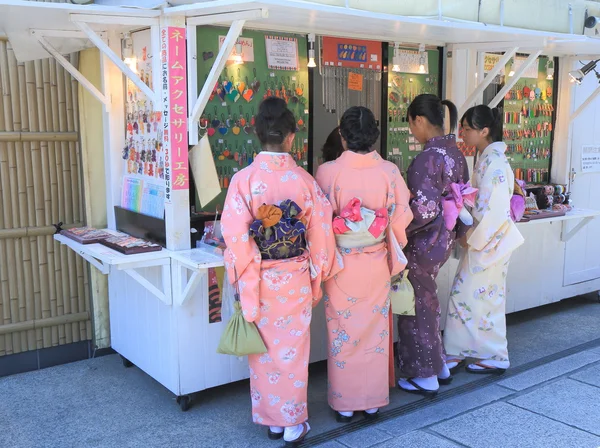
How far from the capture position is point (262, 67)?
13.5 feet

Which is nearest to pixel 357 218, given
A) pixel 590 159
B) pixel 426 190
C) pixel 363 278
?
pixel 363 278

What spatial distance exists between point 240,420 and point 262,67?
2.17 metres

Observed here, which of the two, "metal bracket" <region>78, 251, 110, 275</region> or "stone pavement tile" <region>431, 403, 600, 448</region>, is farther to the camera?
"metal bracket" <region>78, 251, 110, 275</region>


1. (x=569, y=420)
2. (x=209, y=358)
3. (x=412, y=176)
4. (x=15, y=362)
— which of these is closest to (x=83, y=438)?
(x=209, y=358)

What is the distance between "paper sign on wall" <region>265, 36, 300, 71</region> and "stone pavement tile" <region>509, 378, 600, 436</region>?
8.30 ft

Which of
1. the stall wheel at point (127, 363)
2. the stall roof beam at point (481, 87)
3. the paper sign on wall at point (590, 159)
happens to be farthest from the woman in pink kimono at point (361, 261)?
the paper sign on wall at point (590, 159)

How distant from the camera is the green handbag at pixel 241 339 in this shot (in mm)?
3164

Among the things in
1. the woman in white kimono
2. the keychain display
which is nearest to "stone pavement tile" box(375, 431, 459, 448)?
the woman in white kimono

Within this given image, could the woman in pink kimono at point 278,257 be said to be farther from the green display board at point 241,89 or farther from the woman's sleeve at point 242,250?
the green display board at point 241,89

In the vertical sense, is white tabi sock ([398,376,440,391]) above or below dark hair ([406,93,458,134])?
below

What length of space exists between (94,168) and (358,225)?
6.71 ft

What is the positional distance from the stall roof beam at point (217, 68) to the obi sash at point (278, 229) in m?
0.73

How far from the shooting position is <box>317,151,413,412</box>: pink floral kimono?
11.4 ft

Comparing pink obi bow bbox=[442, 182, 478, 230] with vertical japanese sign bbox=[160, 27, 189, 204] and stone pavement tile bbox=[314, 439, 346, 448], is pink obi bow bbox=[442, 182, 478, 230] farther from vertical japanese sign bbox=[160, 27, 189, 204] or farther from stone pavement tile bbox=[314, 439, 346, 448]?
vertical japanese sign bbox=[160, 27, 189, 204]
